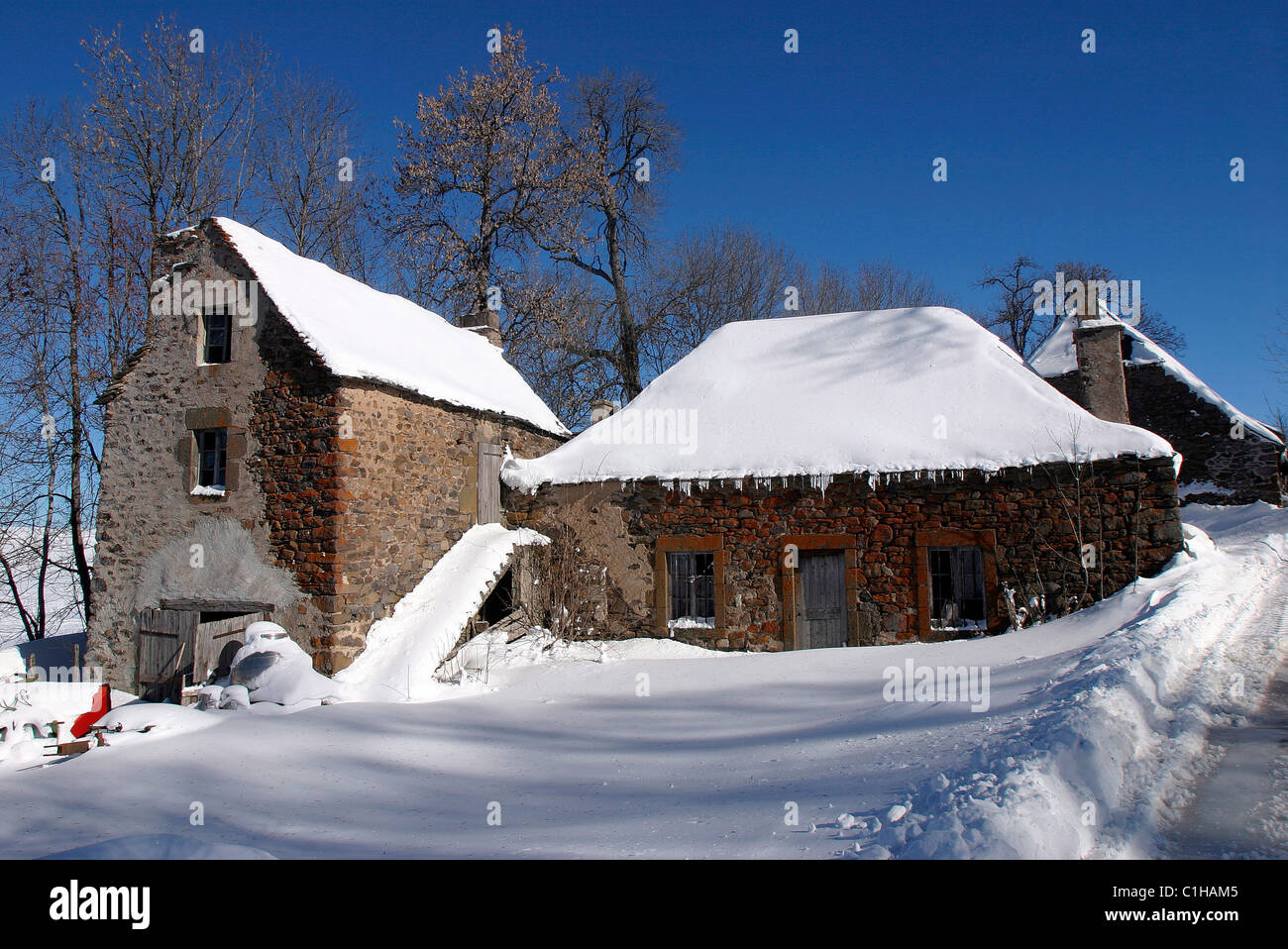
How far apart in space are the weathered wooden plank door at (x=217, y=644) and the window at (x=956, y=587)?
9.54 m

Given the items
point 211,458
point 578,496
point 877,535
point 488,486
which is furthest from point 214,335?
point 877,535

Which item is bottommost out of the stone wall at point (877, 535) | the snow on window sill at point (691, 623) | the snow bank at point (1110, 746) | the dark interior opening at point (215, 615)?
the snow on window sill at point (691, 623)

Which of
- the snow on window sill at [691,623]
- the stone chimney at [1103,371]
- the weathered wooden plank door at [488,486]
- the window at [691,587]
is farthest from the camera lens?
the stone chimney at [1103,371]

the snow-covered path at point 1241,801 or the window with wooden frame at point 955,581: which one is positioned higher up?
the window with wooden frame at point 955,581

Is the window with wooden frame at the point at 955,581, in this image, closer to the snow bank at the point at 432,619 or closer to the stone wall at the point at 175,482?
the snow bank at the point at 432,619

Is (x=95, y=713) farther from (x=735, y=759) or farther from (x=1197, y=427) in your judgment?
(x=1197, y=427)

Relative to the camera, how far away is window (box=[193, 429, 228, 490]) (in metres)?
11.1

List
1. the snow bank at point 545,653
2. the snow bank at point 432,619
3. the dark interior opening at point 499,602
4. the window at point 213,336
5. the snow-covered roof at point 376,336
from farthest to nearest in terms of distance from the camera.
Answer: the dark interior opening at point 499,602 → the window at point 213,336 → the snow-covered roof at point 376,336 → the snow bank at point 545,653 → the snow bank at point 432,619

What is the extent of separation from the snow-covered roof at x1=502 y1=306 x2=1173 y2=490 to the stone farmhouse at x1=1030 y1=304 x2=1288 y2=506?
8.43 metres

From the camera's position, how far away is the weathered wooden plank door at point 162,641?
10.7 meters

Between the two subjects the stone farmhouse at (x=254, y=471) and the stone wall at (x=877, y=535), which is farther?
the stone farmhouse at (x=254, y=471)

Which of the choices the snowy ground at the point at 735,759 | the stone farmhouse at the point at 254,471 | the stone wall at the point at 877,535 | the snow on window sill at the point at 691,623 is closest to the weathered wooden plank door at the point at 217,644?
the stone farmhouse at the point at 254,471

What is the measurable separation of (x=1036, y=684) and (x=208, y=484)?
36.3 ft
